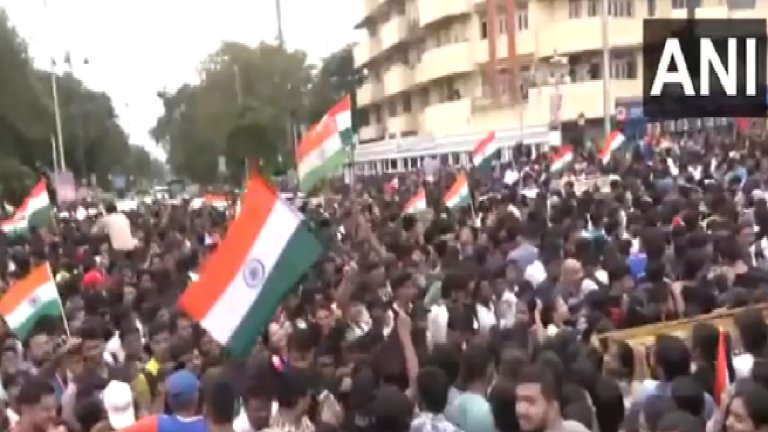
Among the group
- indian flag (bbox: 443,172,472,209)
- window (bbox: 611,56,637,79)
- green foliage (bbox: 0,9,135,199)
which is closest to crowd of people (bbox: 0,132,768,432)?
indian flag (bbox: 443,172,472,209)

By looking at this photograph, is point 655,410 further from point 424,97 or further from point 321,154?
point 424,97

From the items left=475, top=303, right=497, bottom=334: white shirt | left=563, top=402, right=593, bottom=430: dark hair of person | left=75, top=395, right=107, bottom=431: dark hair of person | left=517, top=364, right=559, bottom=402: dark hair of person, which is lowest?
left=475, top=303, right=497, bottom=334: white shirt

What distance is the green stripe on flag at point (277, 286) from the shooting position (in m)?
6.19

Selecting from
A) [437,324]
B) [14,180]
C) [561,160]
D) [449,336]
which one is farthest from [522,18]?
[449,336]

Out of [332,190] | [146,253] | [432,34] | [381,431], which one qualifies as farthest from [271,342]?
[432,34]

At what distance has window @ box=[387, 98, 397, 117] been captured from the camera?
64.5 meters

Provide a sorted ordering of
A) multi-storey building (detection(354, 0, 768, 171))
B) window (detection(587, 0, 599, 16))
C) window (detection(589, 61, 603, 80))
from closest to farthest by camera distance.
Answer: multi-storey building (detection(354, 0, 768, 171))
window (detection(589, 61, 603, 80))
window (detection(587, 0, 599, 16))

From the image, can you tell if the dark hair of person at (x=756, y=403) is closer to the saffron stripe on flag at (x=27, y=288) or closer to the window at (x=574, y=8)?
the saffron stripe on flag at (x=27, y=288)

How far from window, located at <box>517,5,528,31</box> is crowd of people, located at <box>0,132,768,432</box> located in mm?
33547

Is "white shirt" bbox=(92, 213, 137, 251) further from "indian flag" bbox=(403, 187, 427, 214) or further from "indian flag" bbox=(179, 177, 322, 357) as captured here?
"indian flag" bbox=(179, 177, 322, 357)

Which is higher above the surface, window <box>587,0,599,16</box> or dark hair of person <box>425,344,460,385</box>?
window <box>587,0,599,16</box>

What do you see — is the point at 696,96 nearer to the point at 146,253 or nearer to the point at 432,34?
the point at 146,253

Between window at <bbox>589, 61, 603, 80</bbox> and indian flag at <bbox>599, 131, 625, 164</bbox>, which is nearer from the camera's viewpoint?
indian flag at <bbox>599, 131, 625, 164</bbox>

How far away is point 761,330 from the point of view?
20.8 feet
